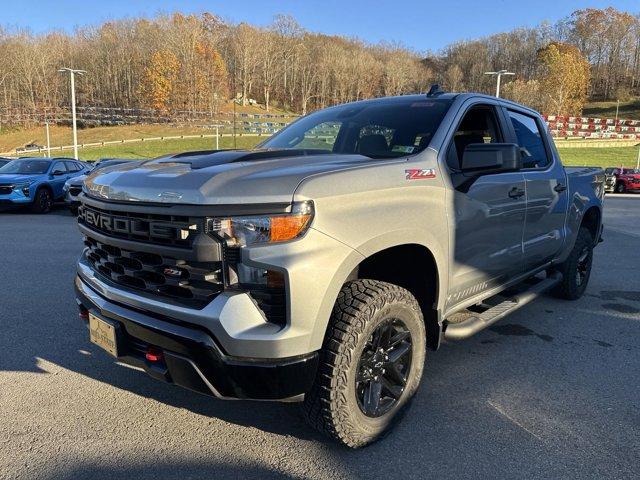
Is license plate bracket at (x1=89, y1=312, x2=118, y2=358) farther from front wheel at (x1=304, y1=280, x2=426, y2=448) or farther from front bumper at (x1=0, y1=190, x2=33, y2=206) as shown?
front bumper at (x1=0, y1=190, x2=33, y2=206)

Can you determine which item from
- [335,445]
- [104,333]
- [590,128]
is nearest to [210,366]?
[104,333]

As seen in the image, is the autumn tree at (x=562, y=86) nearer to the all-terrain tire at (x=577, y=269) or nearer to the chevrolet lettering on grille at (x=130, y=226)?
the all-terrain tire at (x=577, y=269)

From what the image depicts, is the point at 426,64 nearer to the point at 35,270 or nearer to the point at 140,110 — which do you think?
the point at 140,110

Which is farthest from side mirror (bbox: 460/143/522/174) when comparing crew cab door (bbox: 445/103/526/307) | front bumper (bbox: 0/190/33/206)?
front bumper (bbox: 0/190/33/206)

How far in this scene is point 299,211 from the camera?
88.3 inches

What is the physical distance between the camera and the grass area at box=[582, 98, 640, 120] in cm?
9831

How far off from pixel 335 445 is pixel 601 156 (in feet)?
195

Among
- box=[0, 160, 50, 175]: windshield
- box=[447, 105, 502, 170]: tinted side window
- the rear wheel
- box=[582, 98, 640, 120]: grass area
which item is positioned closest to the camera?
box=[447, 105, 502, 170]: tinted side window

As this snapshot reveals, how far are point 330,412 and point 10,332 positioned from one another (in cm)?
335

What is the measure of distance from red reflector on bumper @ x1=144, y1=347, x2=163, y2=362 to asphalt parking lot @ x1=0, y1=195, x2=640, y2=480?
56 cm

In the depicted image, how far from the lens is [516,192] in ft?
12.3

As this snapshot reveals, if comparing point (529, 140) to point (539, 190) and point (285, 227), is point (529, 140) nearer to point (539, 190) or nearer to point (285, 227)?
point (539, 190)

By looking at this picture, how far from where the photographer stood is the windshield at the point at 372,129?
3.35 m

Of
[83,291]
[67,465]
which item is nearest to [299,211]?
[83,291]
